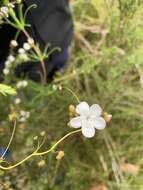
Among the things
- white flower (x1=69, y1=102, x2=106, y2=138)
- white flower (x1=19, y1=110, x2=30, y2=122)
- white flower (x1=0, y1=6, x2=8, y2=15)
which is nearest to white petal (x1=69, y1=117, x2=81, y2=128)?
white flower (x1=69, y1=102, x2=106, y2=138)

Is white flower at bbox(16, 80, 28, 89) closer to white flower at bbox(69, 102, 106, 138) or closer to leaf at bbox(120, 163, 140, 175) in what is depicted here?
leaf at bbox(120, 163, 140, 175)

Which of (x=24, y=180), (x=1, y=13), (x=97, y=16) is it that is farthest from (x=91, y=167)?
(x=1, y=13)

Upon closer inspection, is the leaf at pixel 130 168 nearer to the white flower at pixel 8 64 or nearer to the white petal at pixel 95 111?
the white flower at pixel 8 64

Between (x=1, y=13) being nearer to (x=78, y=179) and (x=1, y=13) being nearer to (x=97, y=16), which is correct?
(x=78, y=179)

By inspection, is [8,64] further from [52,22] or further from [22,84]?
[52,22]

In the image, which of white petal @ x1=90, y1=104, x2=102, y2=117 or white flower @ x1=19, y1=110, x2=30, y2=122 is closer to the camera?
white petal @ x1=90, y1=104, x2=102, y2=117

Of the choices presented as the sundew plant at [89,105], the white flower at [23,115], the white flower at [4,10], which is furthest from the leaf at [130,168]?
the white flower at [4,10]

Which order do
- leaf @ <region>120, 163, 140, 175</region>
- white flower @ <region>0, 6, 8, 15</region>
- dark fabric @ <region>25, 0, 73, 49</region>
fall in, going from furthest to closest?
leaf @ <region>120, 163, 140, 175</region>, dark fabric @ <region>25, 0, 73, 49</region>, white flower @ <region>0, 6, 8, 15</region>

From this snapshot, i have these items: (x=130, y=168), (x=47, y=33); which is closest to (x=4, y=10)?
(x=47, y=33)
